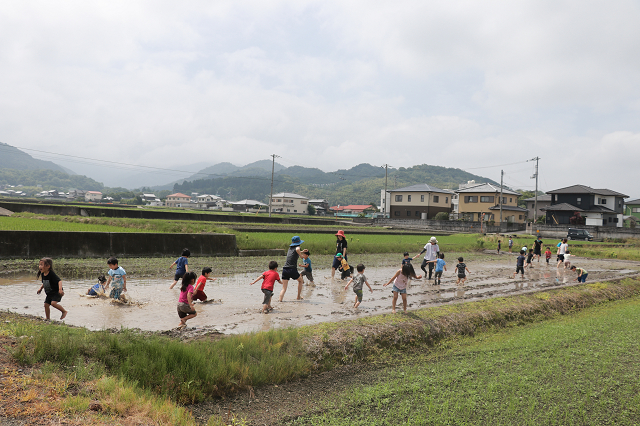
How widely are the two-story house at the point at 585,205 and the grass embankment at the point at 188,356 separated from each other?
6121 cm

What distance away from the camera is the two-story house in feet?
195

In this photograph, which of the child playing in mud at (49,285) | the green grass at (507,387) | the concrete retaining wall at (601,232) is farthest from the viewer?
the concrete retaining wall at (601,232)

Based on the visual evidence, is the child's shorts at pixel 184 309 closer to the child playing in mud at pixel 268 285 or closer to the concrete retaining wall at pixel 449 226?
the child playing in mud at pixel 268 285

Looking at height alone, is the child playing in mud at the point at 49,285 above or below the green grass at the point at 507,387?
above

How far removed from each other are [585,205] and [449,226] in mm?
22387

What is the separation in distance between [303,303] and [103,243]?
11329 mm

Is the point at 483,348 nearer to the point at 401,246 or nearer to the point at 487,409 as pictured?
the point at 487,409

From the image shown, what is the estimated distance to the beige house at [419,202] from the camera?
71094 mm

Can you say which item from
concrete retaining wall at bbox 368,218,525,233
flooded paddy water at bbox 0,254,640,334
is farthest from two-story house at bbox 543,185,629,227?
flooded paddy water at bbox 0,254,640,334

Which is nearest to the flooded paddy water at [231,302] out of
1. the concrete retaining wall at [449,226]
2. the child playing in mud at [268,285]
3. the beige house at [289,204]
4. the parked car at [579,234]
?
the child playing in mud at [268,285]

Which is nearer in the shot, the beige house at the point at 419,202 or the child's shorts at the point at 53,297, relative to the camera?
the child's shorts at the point at 53,297

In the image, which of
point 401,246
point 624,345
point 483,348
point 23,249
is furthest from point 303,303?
point 401,246

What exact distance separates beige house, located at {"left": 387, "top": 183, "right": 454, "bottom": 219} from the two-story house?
16.8 meters

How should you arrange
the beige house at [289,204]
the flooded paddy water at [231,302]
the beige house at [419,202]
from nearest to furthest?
the flooded paddy water at [231,302]
the beige house at [419,202]
the beige house at [289,204]
